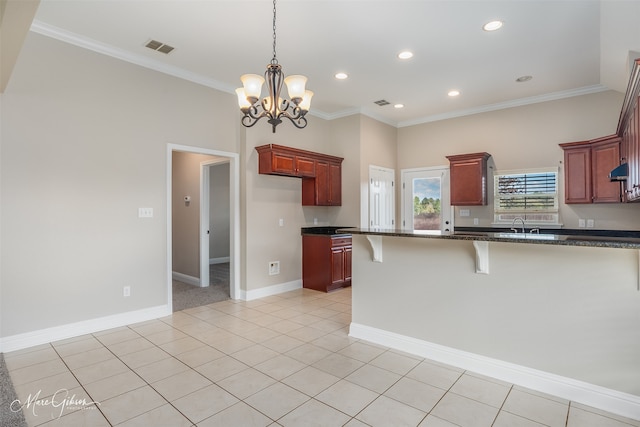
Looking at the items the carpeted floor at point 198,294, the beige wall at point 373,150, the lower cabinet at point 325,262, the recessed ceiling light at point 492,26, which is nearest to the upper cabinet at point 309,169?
the beige wall at point 373,150

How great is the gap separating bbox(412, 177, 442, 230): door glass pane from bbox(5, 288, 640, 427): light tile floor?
3.58 m

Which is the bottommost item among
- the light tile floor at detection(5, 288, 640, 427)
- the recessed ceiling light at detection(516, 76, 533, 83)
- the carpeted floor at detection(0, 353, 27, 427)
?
the light tile floor at detection(5, 288, 640, 427)

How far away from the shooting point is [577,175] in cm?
479

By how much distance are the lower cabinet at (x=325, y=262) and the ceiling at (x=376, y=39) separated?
7.81 ft

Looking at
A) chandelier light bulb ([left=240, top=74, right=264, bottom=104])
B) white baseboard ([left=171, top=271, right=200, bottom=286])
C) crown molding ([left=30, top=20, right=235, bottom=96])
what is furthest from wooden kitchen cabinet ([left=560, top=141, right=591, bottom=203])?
white baseboard ([left=171, top=271, right=200, bottom=286])

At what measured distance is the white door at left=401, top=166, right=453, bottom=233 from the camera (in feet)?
20.6

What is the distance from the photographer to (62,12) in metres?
3.05

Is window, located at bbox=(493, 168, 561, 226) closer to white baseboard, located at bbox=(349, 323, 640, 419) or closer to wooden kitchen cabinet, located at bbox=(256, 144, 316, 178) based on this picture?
wooden kitchen cabinet, located at bbox=(256, 144, 316, 178)

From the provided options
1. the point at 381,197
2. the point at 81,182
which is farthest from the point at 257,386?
the point at 381,197

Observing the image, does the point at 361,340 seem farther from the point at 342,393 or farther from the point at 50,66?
the point at 50,66

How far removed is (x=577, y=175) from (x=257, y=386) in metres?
5.11

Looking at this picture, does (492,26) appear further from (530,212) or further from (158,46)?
(158,46)

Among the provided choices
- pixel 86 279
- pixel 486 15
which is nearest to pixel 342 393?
pixel 86 279

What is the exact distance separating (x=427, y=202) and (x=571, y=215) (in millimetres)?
2255
